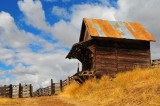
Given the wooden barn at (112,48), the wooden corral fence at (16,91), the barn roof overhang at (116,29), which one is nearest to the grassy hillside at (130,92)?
the wooden barn at (112,48)

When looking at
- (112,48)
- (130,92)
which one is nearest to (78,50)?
(112,48)

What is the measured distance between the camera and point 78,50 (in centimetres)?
3359

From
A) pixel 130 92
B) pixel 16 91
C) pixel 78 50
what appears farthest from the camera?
pixel 16 91

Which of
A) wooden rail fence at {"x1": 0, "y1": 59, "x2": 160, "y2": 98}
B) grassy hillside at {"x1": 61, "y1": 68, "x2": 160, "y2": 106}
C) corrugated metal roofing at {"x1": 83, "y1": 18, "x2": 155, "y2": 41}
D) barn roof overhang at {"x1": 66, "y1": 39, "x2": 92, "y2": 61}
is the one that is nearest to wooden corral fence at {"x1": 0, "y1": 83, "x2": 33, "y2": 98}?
wooden rail fence at {"x1": 0, "y1": 59, "x2": 160, "y2": 98}

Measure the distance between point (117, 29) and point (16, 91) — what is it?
48.2ft

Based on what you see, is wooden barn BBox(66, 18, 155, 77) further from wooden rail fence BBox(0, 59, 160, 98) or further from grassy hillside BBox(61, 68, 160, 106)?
grassy hillside BBox(61, 68, 160, 106)

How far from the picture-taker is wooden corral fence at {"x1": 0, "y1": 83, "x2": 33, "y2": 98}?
36.6 m

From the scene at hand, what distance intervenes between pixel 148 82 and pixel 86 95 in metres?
6.34

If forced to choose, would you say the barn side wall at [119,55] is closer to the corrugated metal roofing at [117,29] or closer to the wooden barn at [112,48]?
the wooden barn at [112,48]

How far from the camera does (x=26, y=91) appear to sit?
38.8 m

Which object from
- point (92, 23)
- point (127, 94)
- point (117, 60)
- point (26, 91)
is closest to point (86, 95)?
point (127, 94)

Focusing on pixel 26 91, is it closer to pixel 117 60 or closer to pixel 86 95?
pixel 117 60

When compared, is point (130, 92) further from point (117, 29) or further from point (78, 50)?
point (78, 50)

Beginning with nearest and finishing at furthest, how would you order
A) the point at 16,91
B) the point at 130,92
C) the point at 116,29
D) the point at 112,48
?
the point at 130,92, the point at 112,48, the point at 116,29, the point at 16,91
